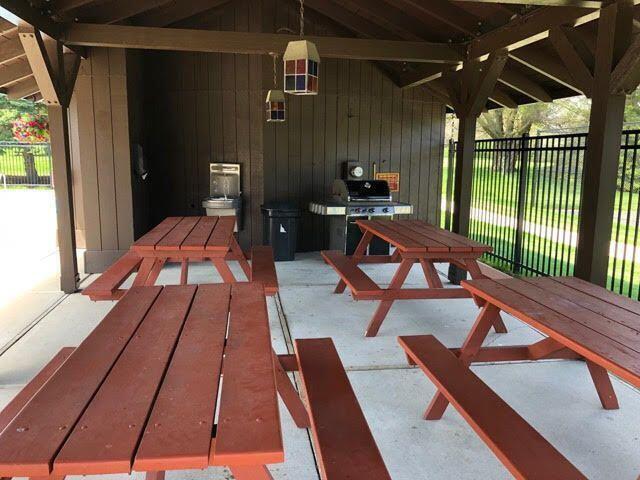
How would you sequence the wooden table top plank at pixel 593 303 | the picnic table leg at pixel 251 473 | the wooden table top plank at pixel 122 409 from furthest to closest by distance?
the wooden table top plank at pixel 593 303 < the picnic table leg at pixel 251 473 < the wooden table top plank at pixel 122 409

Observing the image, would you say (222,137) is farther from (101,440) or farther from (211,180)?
(101,440)

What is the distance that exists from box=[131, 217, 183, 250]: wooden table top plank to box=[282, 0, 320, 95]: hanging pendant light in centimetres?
145

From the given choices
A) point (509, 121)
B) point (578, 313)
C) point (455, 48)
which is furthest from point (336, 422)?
point (509, 121)

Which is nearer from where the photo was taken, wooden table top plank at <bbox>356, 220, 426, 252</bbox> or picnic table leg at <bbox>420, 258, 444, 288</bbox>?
wooden table top plank at <bbox>356, 220, 426, 252</bbox>

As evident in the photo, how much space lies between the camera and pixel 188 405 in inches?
55.7

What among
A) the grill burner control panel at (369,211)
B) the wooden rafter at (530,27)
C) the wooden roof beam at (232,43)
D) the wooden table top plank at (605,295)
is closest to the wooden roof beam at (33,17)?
the wooden roof beam at (232,43)

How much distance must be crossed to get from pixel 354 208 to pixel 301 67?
3.21 metres

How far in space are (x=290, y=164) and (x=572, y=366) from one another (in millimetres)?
4733

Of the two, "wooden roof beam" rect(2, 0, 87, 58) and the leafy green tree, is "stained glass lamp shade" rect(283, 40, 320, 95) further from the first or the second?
the leafy green tree

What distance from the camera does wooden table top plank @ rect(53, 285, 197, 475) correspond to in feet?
3.90

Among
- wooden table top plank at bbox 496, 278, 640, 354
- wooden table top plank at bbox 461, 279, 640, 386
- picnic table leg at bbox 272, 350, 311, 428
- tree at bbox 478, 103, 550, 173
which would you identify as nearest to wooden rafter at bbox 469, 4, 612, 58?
wooden table top plank at bbox 496, 278, 640, 354

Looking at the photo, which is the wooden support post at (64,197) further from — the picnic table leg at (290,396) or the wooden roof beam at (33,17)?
the picnic table leg at (290,396)

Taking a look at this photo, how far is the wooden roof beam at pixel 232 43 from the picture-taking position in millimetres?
5008

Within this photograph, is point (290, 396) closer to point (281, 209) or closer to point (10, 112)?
point (281, 209)
